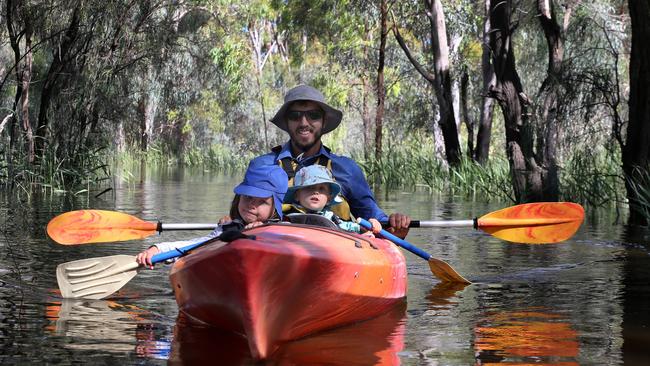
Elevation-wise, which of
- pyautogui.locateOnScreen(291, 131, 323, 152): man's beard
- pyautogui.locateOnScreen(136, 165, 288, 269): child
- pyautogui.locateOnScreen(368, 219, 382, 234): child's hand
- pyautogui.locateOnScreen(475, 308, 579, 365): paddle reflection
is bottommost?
pyautogui.locateOnScreen(475, 308, 579, 365): paddle reflection

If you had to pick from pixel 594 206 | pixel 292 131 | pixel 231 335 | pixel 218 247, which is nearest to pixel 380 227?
pixel 292 131

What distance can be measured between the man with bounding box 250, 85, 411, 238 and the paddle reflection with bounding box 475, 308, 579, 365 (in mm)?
1258

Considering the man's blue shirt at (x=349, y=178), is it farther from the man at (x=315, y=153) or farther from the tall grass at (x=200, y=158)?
the tall grass at (x=200, y=158)

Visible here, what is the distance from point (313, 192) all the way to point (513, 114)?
31.3 ft

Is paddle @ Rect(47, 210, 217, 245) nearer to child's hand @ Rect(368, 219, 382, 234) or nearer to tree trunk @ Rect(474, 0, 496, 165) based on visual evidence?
child's hand @ Rect(368, 219, 382, 234)

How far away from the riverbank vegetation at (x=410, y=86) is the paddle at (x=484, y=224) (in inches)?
117

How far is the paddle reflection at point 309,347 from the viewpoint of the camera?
5.29m

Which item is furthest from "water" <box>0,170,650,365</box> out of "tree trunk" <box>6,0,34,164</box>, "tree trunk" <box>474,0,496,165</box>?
"tree trunk" <box>474,0,496,165</box>

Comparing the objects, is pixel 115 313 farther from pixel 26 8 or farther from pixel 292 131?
pixel 26 8

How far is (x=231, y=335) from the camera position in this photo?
5.87 meters

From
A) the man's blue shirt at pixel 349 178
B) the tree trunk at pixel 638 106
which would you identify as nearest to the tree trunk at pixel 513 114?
the tree trunk at pixel 638 106

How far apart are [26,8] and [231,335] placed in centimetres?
1140

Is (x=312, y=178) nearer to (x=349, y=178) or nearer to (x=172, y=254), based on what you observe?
(x=172, y=254)

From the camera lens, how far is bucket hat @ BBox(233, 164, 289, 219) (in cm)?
609
